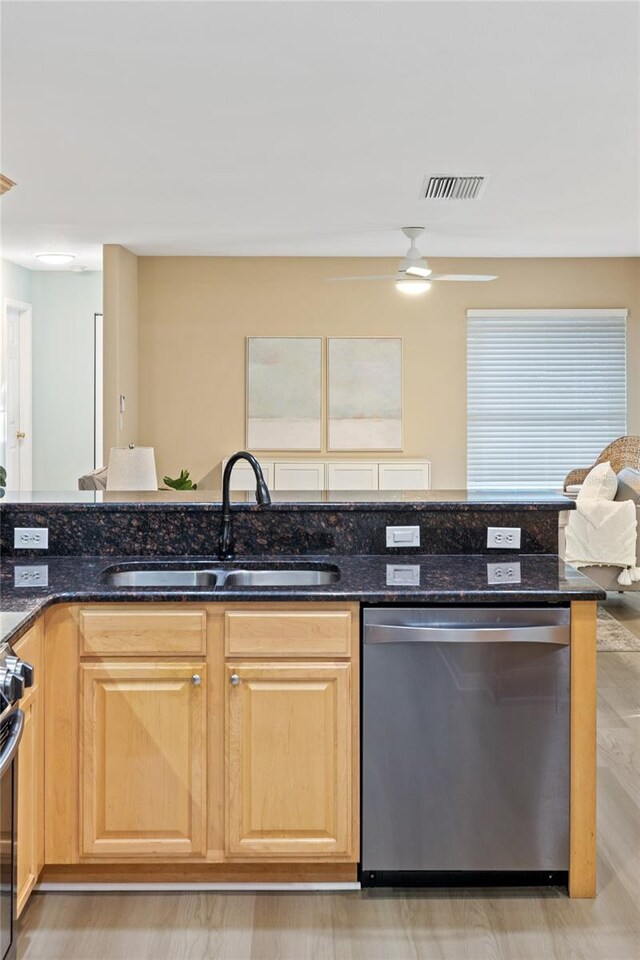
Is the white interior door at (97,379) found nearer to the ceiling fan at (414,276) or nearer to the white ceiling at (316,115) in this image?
the white ceiling at (316,115)

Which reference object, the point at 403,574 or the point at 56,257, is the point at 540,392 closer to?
the point at 56,257

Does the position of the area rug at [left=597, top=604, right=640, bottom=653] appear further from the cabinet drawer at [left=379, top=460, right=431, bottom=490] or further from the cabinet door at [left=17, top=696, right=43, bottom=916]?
the cabinet door at [left=17, top=696, right=43, bottom=916]

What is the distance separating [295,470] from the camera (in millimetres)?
8289

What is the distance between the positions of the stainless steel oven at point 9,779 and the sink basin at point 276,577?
38.5 inches

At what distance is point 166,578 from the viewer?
2.92 metres

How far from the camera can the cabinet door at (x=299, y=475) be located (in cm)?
827

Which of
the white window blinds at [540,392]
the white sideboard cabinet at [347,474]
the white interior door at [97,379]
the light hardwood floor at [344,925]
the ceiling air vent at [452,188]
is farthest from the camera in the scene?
the white interior door at [97,379]

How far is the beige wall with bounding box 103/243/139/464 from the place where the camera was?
7.62 metres

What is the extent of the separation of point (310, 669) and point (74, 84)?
2687mm

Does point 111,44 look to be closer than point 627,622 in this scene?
Yes

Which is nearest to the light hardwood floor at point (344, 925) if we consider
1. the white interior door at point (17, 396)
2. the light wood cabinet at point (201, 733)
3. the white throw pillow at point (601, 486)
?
the light wood cabinet at point (201, 733)

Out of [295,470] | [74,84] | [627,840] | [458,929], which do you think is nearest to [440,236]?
[295,470]

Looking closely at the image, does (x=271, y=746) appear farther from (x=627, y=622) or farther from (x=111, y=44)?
(x=627, y=622)

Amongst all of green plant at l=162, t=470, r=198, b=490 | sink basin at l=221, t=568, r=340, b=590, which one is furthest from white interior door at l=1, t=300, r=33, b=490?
sink basin at l=221, t=568, r=340, b=590
